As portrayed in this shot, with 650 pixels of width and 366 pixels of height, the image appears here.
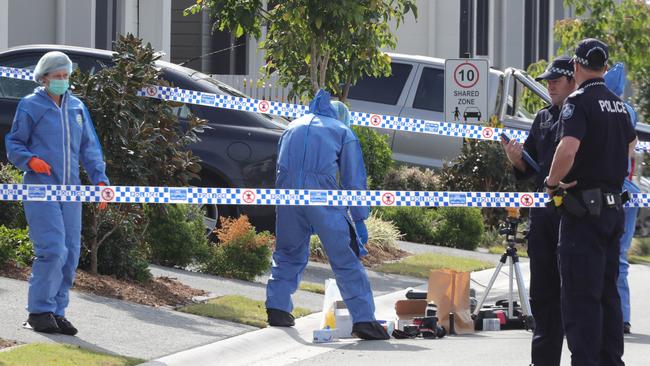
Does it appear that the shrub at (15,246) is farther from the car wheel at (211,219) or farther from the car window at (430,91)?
the car window at (430,91)

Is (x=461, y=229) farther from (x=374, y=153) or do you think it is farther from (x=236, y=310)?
(x=236, y=310)

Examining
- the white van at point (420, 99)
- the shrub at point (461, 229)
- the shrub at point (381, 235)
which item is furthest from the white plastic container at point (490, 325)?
the white van at point (420, 99)

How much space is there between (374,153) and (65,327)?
8061 mm

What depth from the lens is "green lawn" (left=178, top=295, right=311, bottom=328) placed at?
10.1 m

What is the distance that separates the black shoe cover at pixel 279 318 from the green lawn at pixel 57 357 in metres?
1.79

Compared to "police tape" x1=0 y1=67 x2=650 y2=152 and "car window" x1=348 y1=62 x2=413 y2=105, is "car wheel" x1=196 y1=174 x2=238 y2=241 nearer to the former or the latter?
"police tape" x1=0 y1=67 x2=650 y2=152

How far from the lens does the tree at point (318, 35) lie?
14398 millimetres

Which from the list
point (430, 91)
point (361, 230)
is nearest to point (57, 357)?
point (361, 230)

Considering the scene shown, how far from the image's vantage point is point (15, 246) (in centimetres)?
1106

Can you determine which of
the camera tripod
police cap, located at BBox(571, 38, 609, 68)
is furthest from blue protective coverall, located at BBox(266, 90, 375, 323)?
police cap, located at BBox(571, 38, 609, 68)

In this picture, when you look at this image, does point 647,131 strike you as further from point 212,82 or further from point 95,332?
point 95,332

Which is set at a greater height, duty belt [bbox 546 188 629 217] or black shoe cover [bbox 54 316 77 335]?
duty belt [bbox 546 188 629 217]

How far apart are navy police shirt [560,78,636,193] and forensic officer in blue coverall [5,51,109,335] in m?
3.47

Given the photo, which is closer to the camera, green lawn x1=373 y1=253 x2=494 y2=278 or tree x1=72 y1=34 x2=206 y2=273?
tree x1=72 y1=34 x2=206 y2=273
